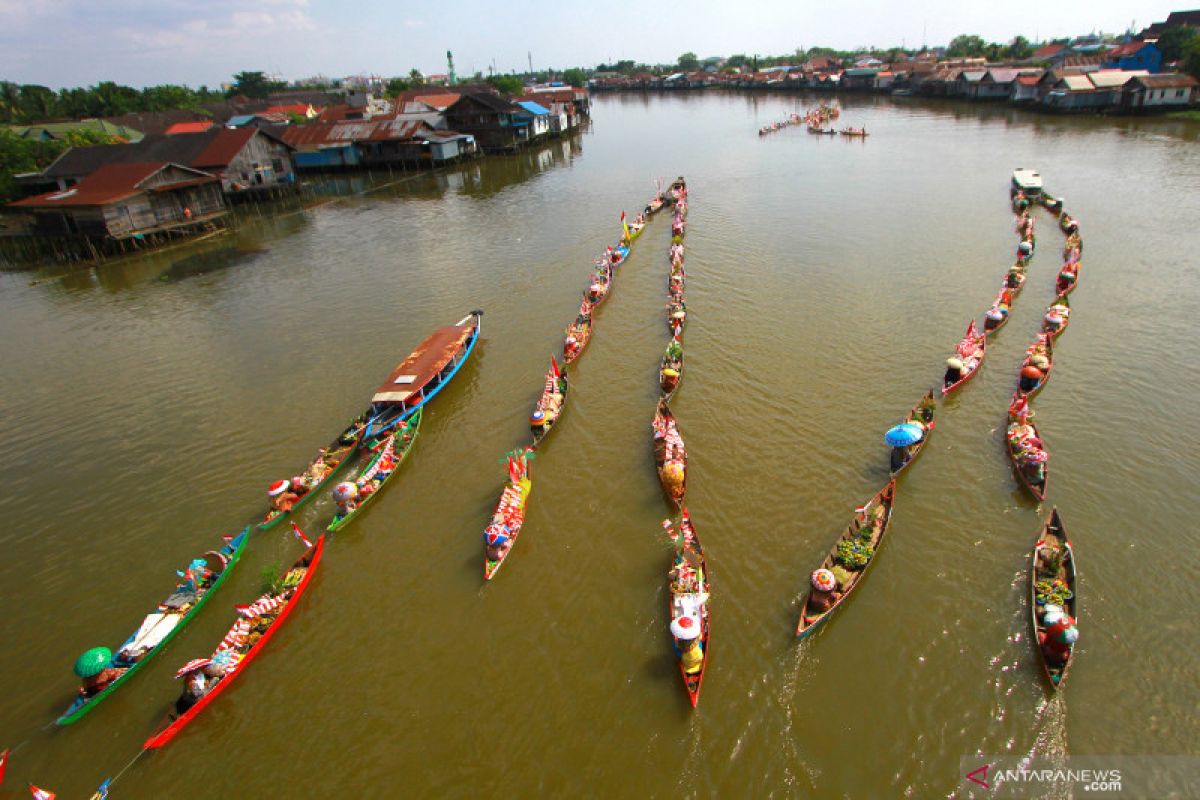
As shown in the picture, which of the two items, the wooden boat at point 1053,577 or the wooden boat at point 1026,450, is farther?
the wooden boat at point 1026,450

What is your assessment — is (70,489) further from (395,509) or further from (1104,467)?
(1104,467)

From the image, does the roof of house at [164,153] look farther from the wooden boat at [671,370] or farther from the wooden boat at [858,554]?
the wooden boat at [858,554]

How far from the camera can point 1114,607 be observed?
15273mm

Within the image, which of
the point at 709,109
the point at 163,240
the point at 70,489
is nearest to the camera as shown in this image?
the point at 70,489

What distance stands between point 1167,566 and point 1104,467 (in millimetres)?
4301

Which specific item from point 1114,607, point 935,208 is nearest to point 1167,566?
point 1114,607

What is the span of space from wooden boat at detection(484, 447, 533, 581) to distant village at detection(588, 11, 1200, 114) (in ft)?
325

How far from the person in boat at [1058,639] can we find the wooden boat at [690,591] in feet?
24.3

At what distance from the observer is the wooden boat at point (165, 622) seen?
14.7 metres

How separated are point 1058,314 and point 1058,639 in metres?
20.3

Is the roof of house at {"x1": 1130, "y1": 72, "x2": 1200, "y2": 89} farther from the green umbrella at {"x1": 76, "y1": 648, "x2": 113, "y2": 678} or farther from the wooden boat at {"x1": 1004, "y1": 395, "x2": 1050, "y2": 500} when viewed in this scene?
the green umbrella at {"x1": 76, "y1": 648, "x2": 113, "y2": 678}

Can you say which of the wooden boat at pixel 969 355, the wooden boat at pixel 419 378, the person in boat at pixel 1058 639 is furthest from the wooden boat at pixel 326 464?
the wooden boat at pixel 969 355

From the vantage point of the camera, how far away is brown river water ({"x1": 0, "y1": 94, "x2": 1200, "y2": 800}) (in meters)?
13.5

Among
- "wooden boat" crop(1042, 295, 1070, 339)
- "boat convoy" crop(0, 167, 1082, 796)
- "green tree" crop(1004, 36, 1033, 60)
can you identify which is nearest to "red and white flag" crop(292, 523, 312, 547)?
"boat convoy" crop(0, 167, 1082, 796)
